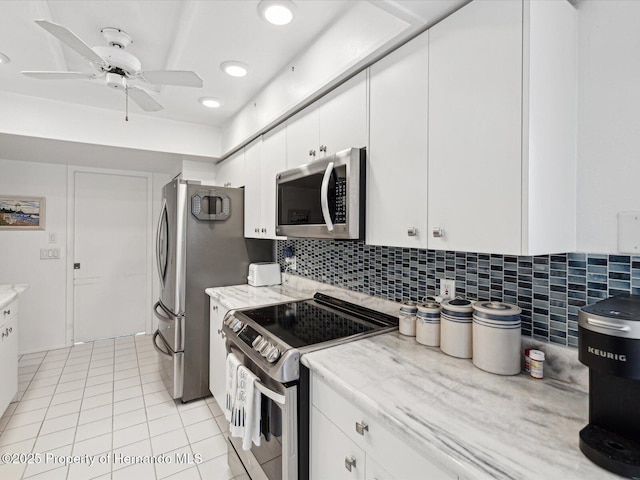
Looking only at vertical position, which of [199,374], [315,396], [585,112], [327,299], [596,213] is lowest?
[199,374]

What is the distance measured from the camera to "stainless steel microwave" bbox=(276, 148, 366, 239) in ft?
4.78

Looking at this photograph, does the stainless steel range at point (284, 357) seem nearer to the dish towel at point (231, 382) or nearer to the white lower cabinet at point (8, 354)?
the dish towel at point (231, 382)

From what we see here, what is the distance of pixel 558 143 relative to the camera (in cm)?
102

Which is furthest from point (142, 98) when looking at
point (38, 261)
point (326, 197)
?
point (38, 261)

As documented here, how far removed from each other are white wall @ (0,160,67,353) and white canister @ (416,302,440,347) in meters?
4.23

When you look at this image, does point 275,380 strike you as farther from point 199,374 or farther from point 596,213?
point 199,374

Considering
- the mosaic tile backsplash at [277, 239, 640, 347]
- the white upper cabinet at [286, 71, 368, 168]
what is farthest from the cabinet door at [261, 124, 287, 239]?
the mosaic tile backsplash at [277, 239, 640, 347]

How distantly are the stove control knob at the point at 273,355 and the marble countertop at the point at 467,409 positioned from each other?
124 millimetres

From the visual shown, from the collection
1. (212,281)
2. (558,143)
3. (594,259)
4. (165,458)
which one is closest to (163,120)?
(212,281)

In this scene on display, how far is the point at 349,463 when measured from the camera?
3.38ft

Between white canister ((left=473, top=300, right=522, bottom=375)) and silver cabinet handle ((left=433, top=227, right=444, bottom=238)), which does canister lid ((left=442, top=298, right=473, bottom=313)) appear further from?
silver cabinet handle ((left=433, top=227, right=444, bottom=238))

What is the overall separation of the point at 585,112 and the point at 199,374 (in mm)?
2851

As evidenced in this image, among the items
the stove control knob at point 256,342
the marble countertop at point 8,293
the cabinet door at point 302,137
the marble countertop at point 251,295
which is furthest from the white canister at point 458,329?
the marble countertop at point 8,293

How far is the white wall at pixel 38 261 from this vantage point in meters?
3.49
